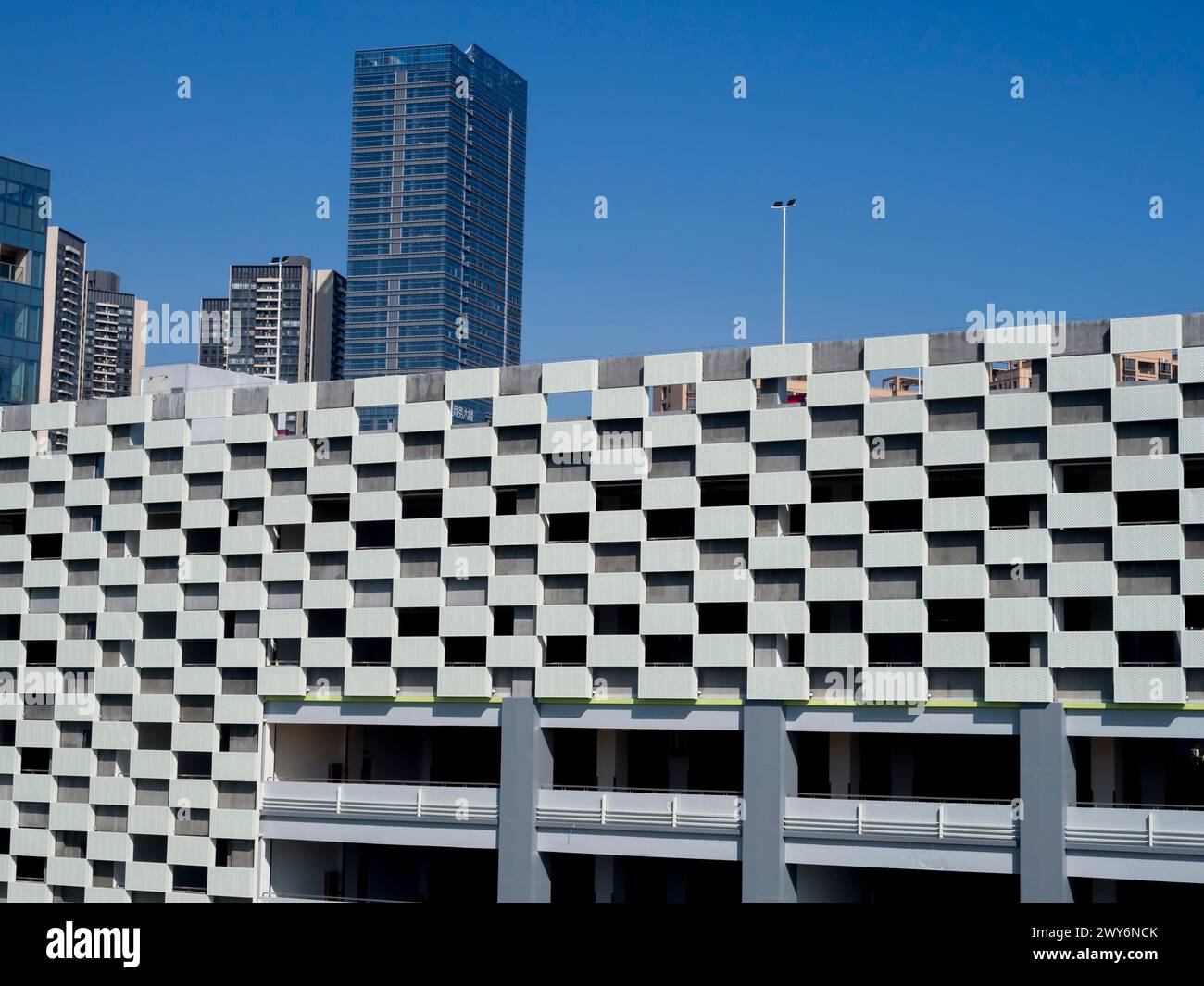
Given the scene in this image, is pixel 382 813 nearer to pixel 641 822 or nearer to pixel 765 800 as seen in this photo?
pixel 641 822

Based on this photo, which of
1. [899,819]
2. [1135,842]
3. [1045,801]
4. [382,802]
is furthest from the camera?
[382,802]

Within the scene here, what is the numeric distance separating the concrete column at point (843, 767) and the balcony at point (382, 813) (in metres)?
13.2

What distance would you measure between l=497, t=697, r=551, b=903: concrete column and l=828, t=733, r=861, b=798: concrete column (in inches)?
434

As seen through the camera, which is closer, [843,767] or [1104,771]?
[1104,771]

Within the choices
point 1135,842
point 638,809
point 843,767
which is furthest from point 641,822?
point 1135,842

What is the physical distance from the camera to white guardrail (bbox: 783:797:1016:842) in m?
51.8

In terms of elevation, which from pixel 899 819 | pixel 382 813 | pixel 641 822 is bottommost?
pixel 382 813

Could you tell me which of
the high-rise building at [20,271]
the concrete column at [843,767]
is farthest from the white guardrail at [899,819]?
the high-rise building at [20,271]

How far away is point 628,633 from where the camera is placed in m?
59.0

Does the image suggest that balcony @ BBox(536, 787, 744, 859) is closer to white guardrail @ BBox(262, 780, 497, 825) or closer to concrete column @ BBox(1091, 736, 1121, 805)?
white guardrail @ BBox(262, 780, 497, 825)

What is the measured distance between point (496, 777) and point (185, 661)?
47.2 ft

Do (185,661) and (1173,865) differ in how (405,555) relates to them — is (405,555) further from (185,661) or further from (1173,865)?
(1173,865)

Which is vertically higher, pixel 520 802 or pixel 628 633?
pixel 628 633

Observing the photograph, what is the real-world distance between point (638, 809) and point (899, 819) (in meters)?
10.0
